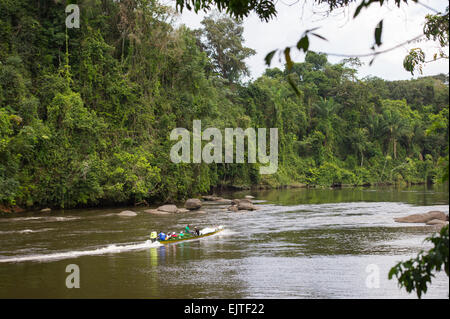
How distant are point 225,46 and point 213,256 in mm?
32860

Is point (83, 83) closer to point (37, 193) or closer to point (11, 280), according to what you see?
point (37, 193)

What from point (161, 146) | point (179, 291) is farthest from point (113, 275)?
point (161, 146)

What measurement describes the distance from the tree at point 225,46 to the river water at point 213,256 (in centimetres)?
2526

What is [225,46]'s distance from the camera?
138 ft

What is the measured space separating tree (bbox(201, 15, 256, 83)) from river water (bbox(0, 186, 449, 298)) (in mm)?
25255

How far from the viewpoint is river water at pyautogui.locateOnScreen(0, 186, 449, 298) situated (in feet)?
27.9

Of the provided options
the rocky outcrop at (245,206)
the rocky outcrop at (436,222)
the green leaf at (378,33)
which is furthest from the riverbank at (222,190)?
the green leaf at (378,33)

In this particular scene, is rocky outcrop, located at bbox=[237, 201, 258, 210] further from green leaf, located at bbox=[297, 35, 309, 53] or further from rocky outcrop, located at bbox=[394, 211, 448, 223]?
green leaf, located at bbox=[297, 35, 309, 53]

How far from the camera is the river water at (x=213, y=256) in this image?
27.9ft

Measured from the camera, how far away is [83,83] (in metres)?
24.2

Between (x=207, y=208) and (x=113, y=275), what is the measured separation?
1382 centimetres

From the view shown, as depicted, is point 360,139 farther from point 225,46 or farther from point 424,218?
point 424,218

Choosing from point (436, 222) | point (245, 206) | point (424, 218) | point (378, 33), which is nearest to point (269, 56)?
point (378, 33)

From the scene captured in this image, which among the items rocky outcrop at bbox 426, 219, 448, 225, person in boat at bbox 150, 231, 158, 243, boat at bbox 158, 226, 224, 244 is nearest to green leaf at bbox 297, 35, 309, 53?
person in boat at bbox 150, 231, 158, 243
